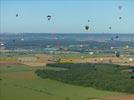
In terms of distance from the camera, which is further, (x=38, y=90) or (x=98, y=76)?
(x=98, y=76)

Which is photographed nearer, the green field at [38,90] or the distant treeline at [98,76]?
the green field at [38,90]

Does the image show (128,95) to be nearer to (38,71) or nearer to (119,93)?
(119,93)

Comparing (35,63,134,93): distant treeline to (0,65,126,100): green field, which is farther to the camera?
(35,63,134,93): distant treeline

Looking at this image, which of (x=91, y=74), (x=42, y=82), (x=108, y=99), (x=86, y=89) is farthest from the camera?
(x=91, y=74)

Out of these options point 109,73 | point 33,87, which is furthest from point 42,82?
point 109,73
